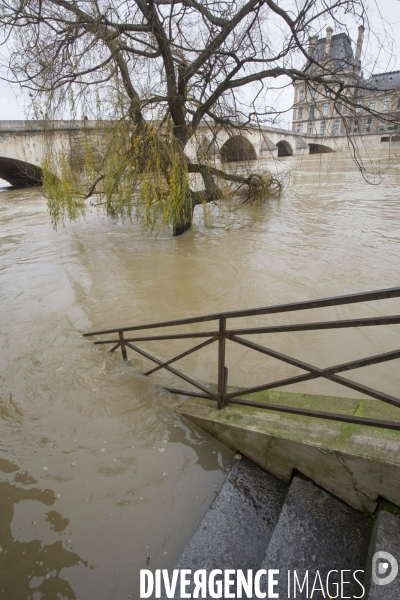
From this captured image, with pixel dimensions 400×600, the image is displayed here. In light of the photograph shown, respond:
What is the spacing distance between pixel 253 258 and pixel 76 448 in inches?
220

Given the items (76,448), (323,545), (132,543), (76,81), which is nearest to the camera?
(323,545)

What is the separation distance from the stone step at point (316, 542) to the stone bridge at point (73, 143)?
204 inches

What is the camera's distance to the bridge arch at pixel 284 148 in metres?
40.1

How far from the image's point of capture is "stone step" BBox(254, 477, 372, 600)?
167 centimetres

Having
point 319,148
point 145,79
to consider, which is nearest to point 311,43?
point 145,79

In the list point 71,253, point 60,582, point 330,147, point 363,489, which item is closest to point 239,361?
point 363,489

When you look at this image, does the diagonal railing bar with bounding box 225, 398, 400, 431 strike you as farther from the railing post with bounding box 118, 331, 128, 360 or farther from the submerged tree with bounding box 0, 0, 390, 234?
the submerged tree with bounding box 0, 0, 390, 234

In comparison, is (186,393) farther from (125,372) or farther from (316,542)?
(316,542)

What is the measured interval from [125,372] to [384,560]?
2949mm

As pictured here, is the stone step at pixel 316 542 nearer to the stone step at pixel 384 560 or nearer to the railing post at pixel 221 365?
the stone step at pixel 384 560

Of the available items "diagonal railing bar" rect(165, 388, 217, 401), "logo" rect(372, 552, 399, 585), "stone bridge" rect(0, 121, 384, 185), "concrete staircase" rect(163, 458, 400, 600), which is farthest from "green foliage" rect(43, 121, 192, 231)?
"logo" rect(372, 552, 399, 585)

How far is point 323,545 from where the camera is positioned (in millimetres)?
1790

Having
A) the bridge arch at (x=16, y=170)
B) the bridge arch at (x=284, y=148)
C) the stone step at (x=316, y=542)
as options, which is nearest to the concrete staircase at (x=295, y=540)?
the stone step at (x=316, y=542)

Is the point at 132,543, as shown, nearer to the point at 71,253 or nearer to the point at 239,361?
the point at 239,361
